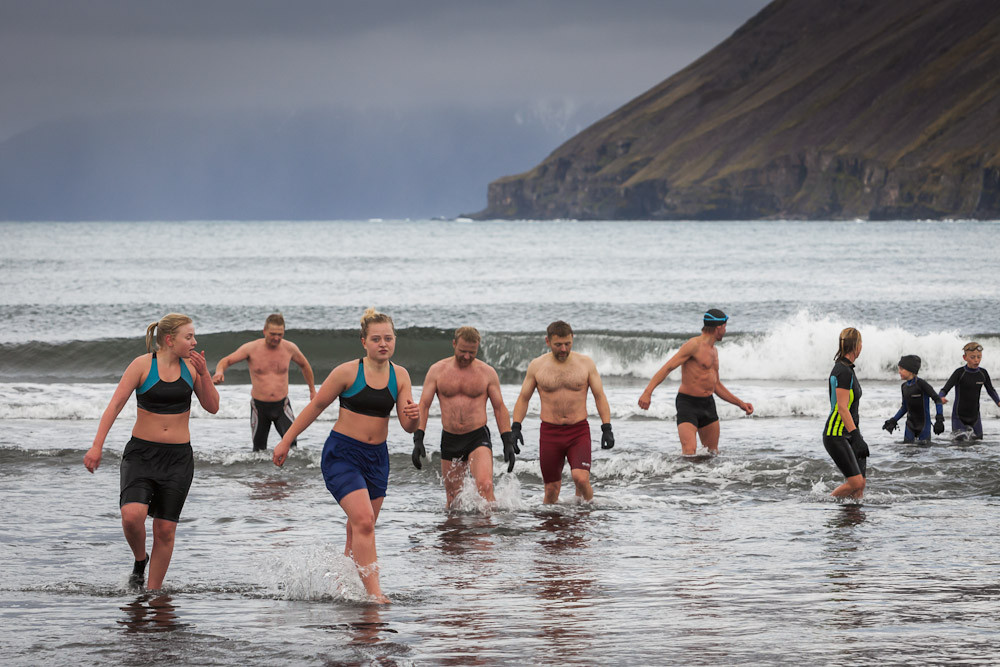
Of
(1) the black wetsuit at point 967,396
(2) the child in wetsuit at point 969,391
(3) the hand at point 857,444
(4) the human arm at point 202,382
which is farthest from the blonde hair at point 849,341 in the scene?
(4) the human arm at point 202,382

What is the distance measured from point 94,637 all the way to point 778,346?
2207 cm

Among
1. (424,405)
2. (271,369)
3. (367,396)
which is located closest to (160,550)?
(367,396)

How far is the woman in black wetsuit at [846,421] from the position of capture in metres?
10.6

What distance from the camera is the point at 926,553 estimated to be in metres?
9.09

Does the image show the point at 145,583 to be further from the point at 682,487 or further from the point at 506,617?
the point at 682,487

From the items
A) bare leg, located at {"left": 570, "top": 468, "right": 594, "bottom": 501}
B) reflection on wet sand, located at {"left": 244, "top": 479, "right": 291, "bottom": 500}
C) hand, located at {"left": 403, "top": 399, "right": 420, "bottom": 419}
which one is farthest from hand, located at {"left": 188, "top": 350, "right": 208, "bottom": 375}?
reflection on wet sand, located at {"left": 244, "top": 479, "right": 291, "bottom": 500}

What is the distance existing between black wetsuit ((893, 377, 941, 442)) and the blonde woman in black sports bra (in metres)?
9.60

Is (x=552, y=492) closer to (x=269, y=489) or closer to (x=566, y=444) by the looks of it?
(x=566, y=444)

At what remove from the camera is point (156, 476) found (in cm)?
744

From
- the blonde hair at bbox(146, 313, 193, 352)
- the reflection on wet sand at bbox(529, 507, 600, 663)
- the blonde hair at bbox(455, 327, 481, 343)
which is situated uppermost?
the blonde hair at bbox(146, 313, 193, 352)

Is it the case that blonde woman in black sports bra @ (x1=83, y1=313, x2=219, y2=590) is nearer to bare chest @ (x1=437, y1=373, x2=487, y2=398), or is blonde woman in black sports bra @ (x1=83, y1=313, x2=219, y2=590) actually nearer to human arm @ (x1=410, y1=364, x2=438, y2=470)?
human arm @ (x1=410, y1=364, x2=438, y2=470)

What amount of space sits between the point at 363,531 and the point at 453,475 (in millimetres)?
3652

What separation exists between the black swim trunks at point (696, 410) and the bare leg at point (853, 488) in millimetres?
2036

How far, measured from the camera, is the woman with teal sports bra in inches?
290
